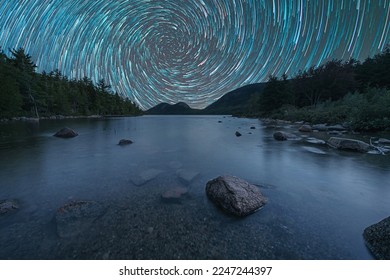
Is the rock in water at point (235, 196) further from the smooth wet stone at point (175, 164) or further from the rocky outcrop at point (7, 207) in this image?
the rocky outcrop at point (7, 207)

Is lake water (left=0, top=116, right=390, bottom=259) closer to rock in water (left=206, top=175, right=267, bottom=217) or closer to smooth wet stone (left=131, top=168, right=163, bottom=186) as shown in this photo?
smooth wet stone (left=131, top=168, right=163, bottom=186)

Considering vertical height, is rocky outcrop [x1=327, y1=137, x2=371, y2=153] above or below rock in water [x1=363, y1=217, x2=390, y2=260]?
above

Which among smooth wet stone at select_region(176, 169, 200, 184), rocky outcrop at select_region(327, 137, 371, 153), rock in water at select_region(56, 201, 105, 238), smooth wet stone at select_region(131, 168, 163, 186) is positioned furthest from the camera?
rocky outcrop at select_region(327, 137, 371, 153)

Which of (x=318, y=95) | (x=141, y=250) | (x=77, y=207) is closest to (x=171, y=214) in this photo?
(x=141, y=250)

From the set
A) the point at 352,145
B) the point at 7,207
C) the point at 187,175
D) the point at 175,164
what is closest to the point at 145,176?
the point at 187,175

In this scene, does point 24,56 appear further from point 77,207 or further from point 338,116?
point 338,116

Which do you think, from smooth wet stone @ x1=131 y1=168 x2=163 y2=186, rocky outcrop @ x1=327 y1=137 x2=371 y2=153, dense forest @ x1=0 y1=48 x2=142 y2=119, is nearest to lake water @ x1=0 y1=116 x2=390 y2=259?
smooth wet stone @ x1=131 y1=168 x2=163 y2=186

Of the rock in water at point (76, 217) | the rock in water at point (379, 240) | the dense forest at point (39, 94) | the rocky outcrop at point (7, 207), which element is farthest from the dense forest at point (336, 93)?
the dense forest at point (39, 94)
